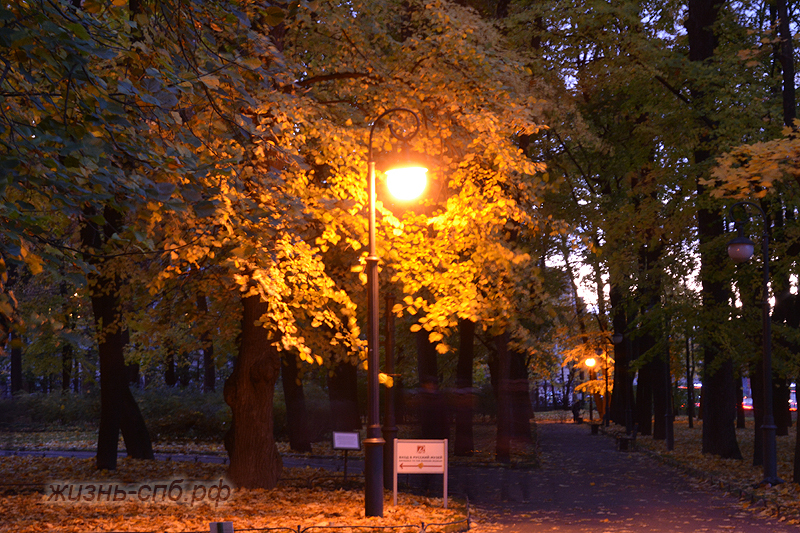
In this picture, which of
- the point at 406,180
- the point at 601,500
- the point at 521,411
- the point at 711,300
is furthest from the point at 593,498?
the point at 521,411

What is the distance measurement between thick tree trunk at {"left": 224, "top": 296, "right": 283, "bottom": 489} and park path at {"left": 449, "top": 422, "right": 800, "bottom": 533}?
410cm

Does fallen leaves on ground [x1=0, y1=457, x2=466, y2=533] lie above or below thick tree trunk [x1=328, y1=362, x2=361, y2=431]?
below

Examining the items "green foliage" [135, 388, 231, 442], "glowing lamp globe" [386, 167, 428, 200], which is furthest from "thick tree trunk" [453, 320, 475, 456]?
"glowing lamp globe" [386, 167, 428, 200]

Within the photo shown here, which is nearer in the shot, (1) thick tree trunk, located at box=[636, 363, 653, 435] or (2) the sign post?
(2) the sign post

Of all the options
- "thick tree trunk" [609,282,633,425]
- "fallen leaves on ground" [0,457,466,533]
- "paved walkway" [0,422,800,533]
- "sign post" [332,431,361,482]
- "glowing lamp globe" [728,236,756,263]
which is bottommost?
"paved walkway" [0,422,800,533]

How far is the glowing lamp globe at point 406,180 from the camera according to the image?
10891 mm

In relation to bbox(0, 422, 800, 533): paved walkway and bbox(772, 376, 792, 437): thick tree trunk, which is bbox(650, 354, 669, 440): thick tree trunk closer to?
bbox(772, 376, 792, 437): thick tree trunk

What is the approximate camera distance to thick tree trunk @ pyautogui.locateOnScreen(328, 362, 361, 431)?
28.9 meters

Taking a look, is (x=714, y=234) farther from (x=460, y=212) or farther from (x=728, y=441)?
(x=460, y=212)

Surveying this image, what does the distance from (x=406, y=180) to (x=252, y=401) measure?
6131 millimetres

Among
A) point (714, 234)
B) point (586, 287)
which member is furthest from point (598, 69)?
point (586, 287)

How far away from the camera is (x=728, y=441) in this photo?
72.5ft

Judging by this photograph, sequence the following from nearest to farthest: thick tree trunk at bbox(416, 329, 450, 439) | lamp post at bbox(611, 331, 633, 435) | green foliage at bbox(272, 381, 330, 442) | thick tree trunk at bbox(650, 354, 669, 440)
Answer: thick tree trunk at bbox(416, 329, 450, 439) < thick tree trunk at bbox(650, 354, 669, 440) < green foliage at bbox(272, 381, 330, 442) < lamp post at bbox(611, 331, 633, 435)

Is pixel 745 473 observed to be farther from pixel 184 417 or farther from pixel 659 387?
pixel 184 417
